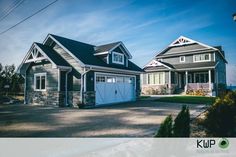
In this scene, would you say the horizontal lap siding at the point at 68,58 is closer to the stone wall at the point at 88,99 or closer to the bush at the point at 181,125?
the stone wall at the point at 88,99

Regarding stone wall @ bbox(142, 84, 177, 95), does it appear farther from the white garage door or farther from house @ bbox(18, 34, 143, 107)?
house @ bbox(18, 34, 143, 107)

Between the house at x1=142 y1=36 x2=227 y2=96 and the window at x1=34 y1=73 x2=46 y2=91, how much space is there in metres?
12.0

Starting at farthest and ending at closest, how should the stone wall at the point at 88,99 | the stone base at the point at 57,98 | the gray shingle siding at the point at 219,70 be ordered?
the gray shingle siding at the point at 219,70 → the stone base at the point at 57,98 → the stone wall at the point at 88,99

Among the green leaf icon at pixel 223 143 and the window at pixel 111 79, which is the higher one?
the window at pixel 111 79

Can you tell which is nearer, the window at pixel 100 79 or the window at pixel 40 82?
the window at pixel 100 79

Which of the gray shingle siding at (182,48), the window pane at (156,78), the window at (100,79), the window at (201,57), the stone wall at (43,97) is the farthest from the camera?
the window pane at (156,78)

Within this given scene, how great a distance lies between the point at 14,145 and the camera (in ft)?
12.9

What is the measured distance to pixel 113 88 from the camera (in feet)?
40.3

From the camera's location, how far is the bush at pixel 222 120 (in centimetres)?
423

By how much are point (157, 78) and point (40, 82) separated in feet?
41.9

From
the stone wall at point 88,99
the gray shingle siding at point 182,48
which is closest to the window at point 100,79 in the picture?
the stone wall at point 88,99

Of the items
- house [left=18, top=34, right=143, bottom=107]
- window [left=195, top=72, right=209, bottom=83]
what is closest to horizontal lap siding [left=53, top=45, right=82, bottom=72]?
house [left=18, top=34, right=143, bottom=107]

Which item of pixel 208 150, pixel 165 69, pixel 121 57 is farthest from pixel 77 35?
pixel 165 69

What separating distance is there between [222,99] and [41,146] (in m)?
3.97
